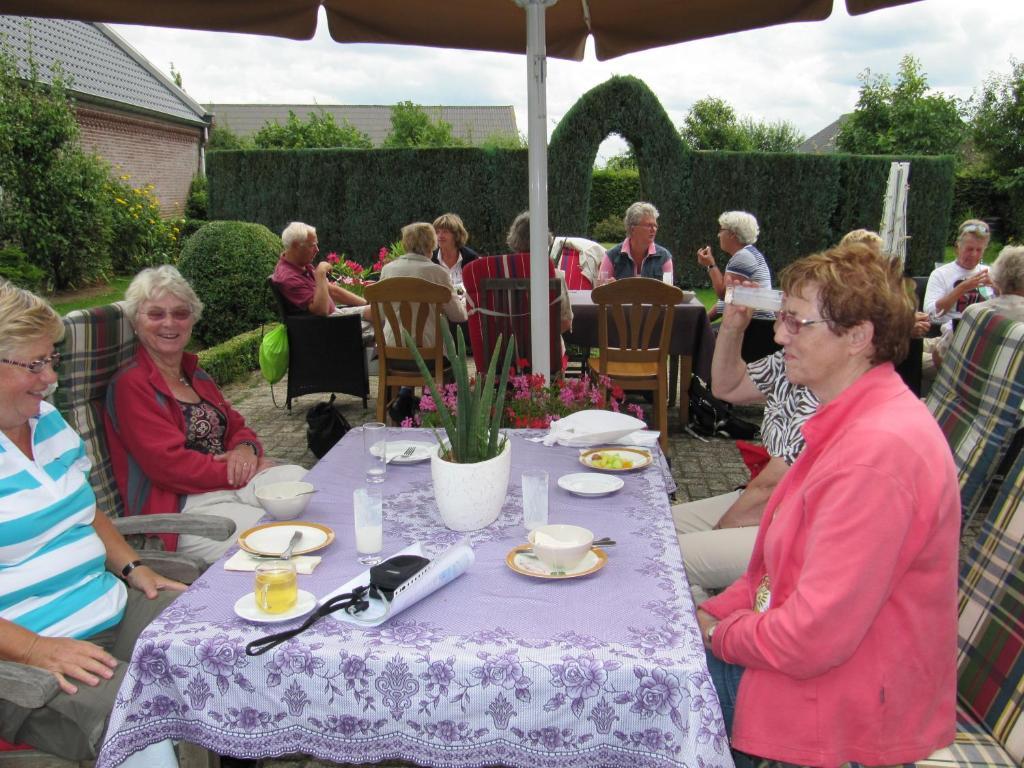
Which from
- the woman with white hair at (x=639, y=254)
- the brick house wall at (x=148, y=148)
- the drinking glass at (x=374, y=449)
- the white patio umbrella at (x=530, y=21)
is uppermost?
the brick house wall at (x=148, y=148)

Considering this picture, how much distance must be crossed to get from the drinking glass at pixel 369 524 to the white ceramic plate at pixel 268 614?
0.22 meters

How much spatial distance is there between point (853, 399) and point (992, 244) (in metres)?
21.7

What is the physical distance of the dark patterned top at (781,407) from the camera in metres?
2.41

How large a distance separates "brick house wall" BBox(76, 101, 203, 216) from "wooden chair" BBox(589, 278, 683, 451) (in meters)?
15.2

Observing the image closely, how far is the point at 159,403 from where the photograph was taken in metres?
2.57

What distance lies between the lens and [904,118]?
2225cm

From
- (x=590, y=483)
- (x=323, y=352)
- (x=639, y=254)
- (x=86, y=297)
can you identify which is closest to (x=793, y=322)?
(x=590, y=483)

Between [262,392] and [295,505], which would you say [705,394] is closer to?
[262,392]

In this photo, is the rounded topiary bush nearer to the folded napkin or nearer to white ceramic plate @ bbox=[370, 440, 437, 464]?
white ceramic plate @ bbox=[370, 440, 437, 464]

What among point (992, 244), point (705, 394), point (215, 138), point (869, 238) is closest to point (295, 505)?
point (869, 238)

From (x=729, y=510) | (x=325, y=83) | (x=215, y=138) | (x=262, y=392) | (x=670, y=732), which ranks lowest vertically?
(x=262, y=392)

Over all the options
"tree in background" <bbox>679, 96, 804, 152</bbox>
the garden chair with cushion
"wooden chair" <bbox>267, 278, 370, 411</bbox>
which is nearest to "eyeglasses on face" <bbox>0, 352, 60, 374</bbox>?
the garden chair with cushion

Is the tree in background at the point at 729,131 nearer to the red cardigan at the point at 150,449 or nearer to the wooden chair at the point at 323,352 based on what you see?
the wooden chair at the point at 323,352

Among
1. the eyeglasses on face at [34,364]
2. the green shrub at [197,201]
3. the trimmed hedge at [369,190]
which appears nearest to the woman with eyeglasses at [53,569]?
the eyeglasses on face at [34,364]
